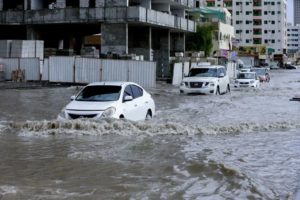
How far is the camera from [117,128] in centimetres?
1391

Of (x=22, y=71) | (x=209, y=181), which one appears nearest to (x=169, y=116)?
(x=209, y=181)

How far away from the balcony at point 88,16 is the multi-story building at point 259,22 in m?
89.2

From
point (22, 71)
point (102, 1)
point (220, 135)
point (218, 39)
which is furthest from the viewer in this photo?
point (218, 39)

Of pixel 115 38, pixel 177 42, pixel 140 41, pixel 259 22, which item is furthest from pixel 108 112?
pixel 259 22

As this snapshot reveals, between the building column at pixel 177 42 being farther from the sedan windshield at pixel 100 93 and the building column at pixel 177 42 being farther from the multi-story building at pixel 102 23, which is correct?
the sedan windshield at pixel 100 93

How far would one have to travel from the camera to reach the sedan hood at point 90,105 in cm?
1404

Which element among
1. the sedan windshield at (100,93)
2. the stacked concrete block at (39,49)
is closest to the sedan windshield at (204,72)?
the sedan windshield at (100,93)

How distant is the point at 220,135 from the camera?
14000 mm

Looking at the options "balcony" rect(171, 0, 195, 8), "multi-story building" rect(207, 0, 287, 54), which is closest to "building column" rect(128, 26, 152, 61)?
"balcony" rect(171, 0, 195, 8)

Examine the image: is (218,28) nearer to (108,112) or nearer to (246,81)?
(246,81)

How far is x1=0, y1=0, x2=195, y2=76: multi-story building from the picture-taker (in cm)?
4825

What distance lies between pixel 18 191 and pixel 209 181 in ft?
9.54

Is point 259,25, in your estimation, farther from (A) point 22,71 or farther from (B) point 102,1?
(A) point 22,71

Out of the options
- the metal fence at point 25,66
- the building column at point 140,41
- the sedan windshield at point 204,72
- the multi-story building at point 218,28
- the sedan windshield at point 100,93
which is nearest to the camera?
the sedan windshield at point 100,93
